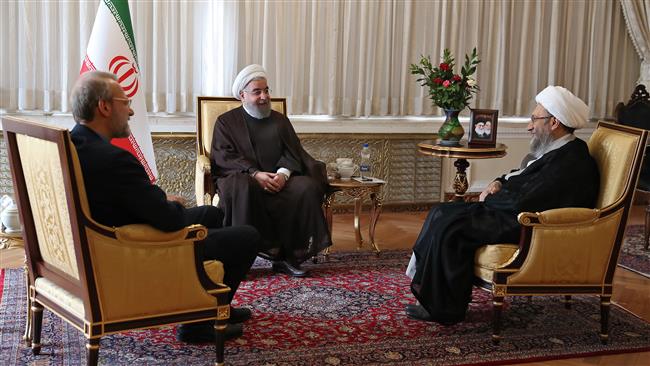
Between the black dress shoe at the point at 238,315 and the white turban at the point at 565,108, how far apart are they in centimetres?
185

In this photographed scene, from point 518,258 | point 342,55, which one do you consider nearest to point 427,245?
point 518,258

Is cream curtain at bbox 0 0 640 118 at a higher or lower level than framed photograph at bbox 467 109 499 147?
higher

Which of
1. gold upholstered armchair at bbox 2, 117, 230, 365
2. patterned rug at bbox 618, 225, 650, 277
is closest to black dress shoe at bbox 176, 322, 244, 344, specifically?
gold upholstered armchair at bbox 2, 117, 230, 365

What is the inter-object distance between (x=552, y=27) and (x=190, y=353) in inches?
205

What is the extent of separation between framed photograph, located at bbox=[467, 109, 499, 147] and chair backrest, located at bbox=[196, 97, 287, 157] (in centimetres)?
169

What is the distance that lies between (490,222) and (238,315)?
1.33m

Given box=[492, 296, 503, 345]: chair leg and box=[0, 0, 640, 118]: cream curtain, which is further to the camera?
box=[0, 0, 640, 118]: cream curtain

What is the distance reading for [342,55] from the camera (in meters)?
6.82

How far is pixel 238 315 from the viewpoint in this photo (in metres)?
4.05

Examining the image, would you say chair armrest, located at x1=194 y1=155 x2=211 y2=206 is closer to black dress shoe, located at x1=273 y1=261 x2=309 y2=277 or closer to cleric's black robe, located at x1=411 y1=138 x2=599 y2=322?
black dress shoe, located at x1=273 y1=261 x2=309 y2=277

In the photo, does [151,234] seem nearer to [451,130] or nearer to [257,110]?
[257,110]

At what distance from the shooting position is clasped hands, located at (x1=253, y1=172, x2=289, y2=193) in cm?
500

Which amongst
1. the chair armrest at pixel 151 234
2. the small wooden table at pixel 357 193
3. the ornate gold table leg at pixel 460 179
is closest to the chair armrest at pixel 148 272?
the chair armrest at pixel 151 234

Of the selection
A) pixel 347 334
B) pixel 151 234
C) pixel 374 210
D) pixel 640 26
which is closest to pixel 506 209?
pixel 347 334
